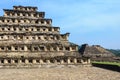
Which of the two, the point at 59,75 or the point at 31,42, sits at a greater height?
the point at 31,42

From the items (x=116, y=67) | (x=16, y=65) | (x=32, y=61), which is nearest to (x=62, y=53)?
(x=32, y=61)

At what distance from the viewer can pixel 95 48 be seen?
5709 cm

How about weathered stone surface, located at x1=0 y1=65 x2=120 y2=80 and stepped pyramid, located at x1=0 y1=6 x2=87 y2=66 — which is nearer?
weathered stone surface, located at x1=0 y1=65 x2=120 y2=80

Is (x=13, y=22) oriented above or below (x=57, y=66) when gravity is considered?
above

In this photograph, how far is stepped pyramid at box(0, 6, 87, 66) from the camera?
3350cm

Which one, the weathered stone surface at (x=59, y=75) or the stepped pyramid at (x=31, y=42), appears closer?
the weathered stone surface at (x=59, y=75)

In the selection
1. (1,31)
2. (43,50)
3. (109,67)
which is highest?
(1,31)

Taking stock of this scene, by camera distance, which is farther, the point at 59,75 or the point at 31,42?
the point at 31,42

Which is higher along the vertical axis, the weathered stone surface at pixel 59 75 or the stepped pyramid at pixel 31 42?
the stepped pyramid at pixel 31 42

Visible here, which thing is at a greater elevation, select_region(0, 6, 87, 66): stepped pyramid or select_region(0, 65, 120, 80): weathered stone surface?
select_region(0, 6, 87, 66): stepped pyramid

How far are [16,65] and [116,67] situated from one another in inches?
510

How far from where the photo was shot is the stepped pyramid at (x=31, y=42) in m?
33.5

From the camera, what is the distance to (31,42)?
1442 inches

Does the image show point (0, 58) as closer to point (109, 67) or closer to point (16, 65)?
point (16, 65)
